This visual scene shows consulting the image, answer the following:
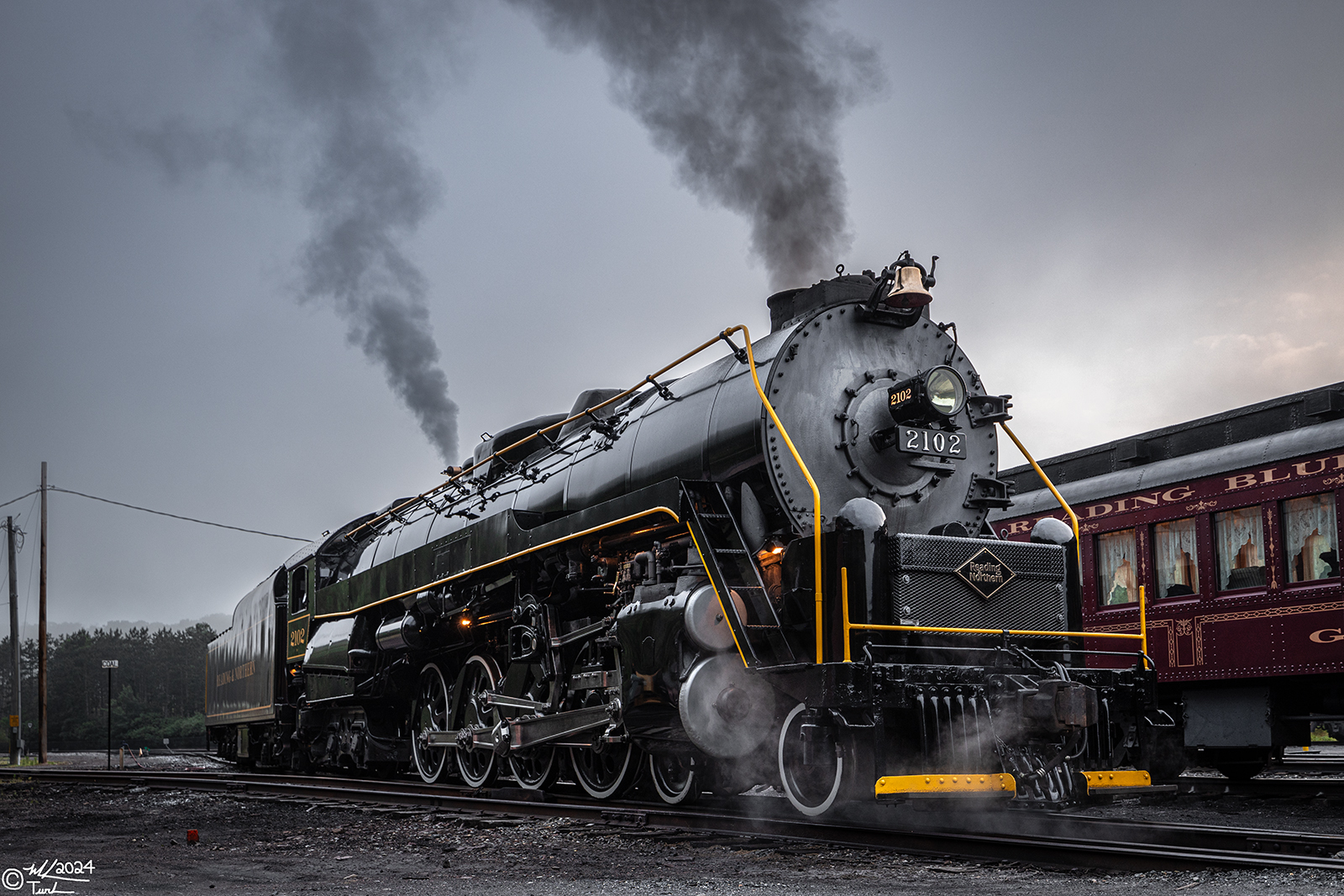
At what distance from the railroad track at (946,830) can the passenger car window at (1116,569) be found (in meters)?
3.98

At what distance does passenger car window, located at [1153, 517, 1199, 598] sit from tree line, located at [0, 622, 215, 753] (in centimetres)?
4908

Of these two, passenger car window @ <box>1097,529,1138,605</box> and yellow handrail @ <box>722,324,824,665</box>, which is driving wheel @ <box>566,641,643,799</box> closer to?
yellow handrail @ <box>722,324,824,665</box>

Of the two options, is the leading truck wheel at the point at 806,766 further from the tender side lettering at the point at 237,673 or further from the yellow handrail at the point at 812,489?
the tender side lettering at the point at 237,673

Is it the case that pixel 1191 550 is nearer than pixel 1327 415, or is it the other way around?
pixel 1327 415

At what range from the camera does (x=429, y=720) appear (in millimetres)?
12008

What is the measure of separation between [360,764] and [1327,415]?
34.7ft

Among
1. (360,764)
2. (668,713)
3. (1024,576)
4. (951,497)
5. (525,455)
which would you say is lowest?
(360,764)

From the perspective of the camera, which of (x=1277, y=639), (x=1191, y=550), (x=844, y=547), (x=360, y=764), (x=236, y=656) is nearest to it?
(x=844, y=547)

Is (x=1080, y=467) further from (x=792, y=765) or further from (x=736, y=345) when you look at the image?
(x=792, y=765)

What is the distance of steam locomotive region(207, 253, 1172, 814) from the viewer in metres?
6.30

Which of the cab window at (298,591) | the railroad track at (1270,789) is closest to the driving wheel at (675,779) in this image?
the railroad track at (1270,789)

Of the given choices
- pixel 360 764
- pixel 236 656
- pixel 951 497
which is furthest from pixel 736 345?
pixel 236 656

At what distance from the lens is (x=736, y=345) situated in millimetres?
7895

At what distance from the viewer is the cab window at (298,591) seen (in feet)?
50.9
